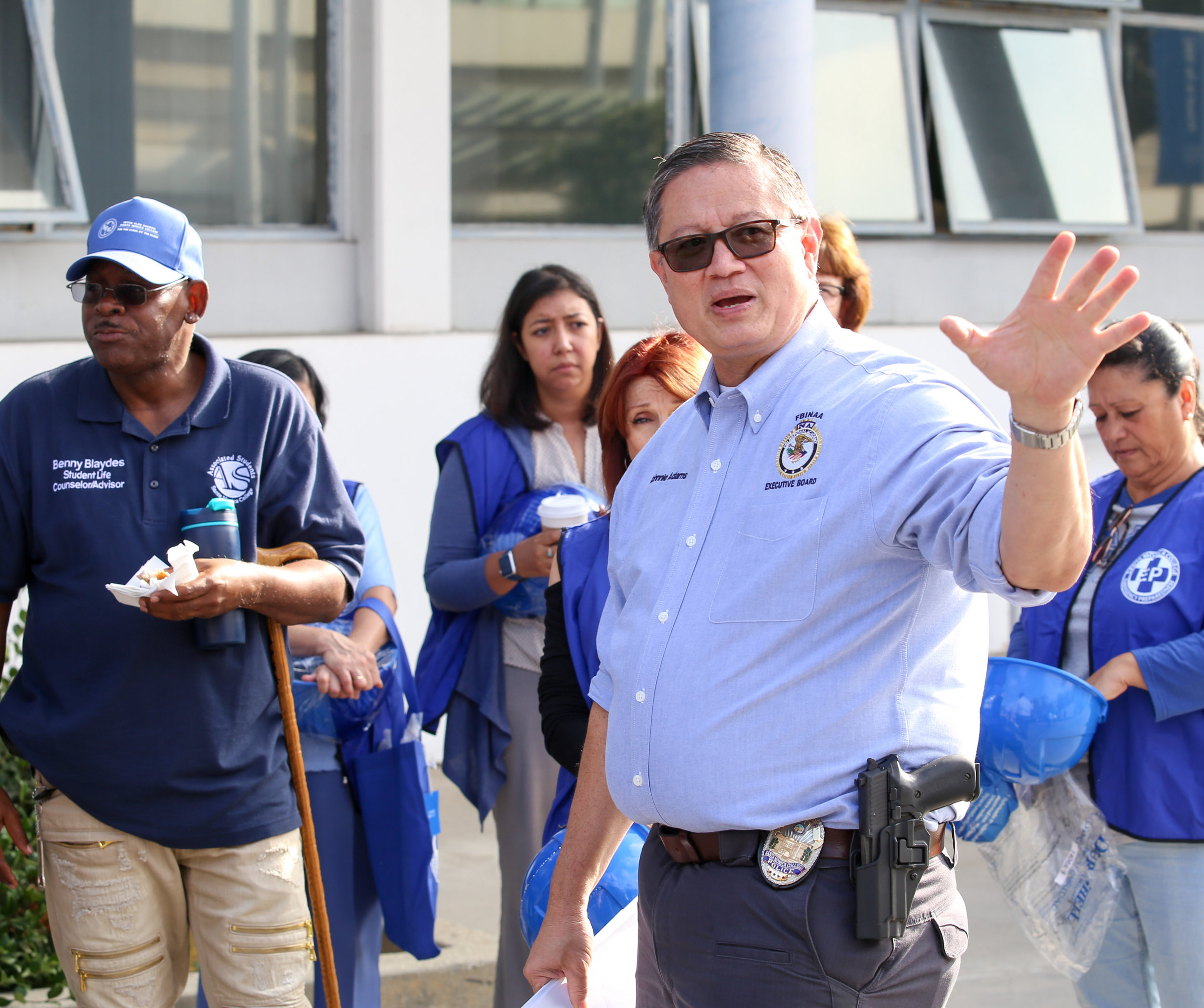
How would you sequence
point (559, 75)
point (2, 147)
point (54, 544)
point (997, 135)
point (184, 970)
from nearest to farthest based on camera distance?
point (54, 544) < point (184, 970) < point (2, 147) < point (559, 75) < point (997, 135)

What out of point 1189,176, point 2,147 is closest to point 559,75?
point 2,147

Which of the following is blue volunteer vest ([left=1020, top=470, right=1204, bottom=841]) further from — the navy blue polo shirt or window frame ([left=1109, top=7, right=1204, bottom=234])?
window frame ([left=1109, top=7, right=1204, bottom=234])

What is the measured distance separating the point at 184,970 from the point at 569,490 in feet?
5.26

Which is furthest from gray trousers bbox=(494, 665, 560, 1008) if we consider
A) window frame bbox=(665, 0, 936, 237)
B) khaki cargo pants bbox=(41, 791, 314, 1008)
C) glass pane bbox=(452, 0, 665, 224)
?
window frame bbox=(665, 0, 936, 237)

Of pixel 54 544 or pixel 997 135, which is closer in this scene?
pixel 54 544

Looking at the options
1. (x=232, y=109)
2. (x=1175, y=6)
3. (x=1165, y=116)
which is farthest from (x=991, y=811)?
(x=1175, y=6)

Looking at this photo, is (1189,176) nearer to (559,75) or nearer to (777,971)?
(559,75)

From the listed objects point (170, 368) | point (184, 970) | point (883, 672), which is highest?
point (170, 368)

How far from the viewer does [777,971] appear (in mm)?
1861

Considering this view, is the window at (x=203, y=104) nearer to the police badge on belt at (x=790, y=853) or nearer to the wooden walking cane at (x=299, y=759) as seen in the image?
the wooden walking cane at (x=299, y=759)

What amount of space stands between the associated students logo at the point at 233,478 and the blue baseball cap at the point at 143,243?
0.41 m

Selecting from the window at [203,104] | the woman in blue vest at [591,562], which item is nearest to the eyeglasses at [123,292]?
the woman in blue vest at [591,562]

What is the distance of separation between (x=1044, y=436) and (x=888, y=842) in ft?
2.08

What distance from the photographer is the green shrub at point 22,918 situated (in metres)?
3.95
